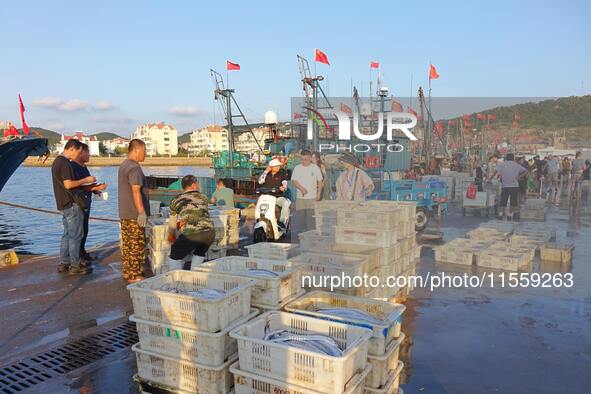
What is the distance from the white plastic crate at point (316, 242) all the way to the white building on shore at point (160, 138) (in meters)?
168

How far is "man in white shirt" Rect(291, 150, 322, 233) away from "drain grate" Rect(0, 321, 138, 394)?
173 inches

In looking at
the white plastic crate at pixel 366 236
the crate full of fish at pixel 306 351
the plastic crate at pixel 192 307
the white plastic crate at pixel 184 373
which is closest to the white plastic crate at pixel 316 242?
the white plastic crate at pixel 366 236

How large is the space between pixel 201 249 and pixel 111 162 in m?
133

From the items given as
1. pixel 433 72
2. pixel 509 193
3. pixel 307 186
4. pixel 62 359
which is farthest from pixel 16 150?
pixel 433 72

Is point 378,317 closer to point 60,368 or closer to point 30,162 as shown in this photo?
point 60,368

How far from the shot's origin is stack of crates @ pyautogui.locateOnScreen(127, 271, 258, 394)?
10.2 feet

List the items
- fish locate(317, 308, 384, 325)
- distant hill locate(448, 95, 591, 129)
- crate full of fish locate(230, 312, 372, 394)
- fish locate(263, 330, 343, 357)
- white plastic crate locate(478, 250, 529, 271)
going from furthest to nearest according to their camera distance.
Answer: distant hill locate(448, 95, 591, 129)
white plastic crate locate(478, 250, 529, 271)
fish locate(317, 308, 384, 325)
fish locate(263, 330, 343, 357)
crate full of fish locate(230, 312, 372, 394)

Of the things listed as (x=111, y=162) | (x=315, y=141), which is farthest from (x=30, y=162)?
(x=315, y=141)

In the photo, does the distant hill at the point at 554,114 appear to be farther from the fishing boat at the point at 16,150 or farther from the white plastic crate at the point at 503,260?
the fishing boat at the point at 16,150

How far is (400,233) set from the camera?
21.0 ft

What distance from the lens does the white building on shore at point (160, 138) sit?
551ft

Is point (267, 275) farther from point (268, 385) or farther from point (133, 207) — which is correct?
point (133, 207)

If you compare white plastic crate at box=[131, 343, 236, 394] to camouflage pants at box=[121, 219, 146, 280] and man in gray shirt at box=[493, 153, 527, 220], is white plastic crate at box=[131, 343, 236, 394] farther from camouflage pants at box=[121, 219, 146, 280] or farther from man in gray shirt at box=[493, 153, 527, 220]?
man in gray shirt at box=[493, 153, 527, 220]

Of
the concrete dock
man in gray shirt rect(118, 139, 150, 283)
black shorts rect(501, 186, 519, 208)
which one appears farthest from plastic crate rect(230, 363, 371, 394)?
black shorts rect(501, 186, 519, 208)
